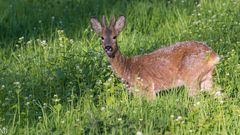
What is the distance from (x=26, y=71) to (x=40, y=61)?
42cm

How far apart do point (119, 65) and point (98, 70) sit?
0.27 metres

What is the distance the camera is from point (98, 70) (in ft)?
29.5

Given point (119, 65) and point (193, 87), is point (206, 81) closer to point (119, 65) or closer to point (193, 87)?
point (193, 87)

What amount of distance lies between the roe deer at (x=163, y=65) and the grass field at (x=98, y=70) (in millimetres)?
146

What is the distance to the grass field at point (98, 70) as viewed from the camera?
702 cm

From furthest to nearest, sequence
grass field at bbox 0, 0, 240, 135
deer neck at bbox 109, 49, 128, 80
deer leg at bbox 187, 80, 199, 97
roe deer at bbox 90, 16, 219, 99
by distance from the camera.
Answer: deer neck at bbox 109, 49, 128, 80
roe deer at bbox 90, 16, 219, 99
deer leg at bbox 187, 80, 199, 97
grass field at bbox 0, 0, 240, 135

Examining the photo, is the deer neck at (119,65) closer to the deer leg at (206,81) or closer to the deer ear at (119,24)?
the deer ear at (119,24)

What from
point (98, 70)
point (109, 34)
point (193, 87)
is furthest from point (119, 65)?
point (193, 87)

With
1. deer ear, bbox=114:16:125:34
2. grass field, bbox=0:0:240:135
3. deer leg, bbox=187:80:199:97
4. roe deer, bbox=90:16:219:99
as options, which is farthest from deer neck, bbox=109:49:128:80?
deer leg, bbox=187:80:199:97

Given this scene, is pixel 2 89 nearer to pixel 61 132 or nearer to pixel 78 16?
pixel 61 132

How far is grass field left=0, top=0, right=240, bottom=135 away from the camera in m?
7.02

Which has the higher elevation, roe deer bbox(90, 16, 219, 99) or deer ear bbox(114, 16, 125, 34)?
deer ear bbox(114, 16, 125, 34)

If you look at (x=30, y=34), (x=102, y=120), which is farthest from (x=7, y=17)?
(x=102, y=120)

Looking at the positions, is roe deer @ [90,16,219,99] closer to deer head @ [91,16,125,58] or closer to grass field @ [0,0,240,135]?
deer head @ [91,16,125,58]
